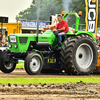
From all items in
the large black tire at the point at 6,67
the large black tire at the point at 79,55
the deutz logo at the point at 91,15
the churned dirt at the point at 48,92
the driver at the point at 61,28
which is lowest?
the churned dirt at the point at 48,92

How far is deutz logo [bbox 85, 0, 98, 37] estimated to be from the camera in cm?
2427

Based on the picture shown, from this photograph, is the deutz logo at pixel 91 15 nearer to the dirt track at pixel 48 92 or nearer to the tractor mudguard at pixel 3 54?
the tractor mudguard at pixel 3 54

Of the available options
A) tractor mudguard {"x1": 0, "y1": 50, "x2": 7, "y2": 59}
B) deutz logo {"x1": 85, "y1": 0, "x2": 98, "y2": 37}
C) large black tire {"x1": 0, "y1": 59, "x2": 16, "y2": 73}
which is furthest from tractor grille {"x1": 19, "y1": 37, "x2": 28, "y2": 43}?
deutz logo {"x1": 85, "y1": 0, "x2": 98, "y2": 37}

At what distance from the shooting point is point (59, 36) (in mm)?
12008

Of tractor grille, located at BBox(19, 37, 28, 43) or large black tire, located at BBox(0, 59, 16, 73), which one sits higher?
tractor grille, located at BBox(19, 37, 28, 43)

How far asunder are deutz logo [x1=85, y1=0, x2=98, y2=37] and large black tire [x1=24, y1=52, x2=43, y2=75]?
527 inches

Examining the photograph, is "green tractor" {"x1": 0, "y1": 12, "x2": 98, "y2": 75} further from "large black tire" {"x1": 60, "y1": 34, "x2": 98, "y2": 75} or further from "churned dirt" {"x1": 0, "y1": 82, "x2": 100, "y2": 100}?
"churned dirt" {"x1": 0, "y1": 82, "x2": 100, "y2": 100}

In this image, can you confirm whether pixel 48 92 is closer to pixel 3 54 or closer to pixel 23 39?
pixel 3 54

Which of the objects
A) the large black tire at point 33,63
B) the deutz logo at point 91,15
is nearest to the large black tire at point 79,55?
the large black tire at point 33,63

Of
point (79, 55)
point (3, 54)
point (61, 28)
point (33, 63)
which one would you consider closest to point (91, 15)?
point (79, 55)

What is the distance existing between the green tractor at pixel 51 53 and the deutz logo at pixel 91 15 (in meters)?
11.6

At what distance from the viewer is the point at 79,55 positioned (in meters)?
12.4

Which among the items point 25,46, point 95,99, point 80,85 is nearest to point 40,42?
point 25,46

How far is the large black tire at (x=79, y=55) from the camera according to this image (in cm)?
1183
